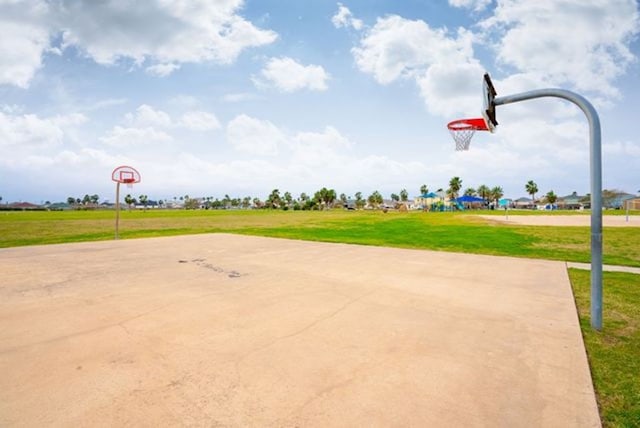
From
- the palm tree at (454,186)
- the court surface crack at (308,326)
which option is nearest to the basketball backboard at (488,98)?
the court surface crack at (308,326)

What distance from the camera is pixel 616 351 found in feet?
13.0

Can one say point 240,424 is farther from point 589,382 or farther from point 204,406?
point 589,382

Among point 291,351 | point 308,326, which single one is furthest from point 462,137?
point 291,351

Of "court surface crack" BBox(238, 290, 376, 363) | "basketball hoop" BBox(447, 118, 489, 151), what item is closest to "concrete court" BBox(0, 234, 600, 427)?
"court surface crack" BBox(238, 290, 376, 363)

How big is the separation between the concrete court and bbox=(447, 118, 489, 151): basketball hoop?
660cm

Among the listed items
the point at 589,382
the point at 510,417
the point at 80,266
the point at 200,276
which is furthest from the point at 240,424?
the point at 80,266

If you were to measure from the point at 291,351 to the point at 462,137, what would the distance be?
1271 centimetres

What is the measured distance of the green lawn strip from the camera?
2.84 m

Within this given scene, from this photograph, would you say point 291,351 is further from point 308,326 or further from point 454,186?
point 454,186

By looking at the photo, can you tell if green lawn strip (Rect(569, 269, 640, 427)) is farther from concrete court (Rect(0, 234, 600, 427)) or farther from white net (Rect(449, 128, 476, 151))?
white net (Rect(449, 128, 476, 151))

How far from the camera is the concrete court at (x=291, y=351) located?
2.76m

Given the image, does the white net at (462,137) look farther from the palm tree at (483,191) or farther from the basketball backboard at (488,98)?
the palm tree at (483,191)

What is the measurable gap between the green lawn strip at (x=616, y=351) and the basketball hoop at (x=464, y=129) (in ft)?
22.7

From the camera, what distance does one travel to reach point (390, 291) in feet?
21.3
